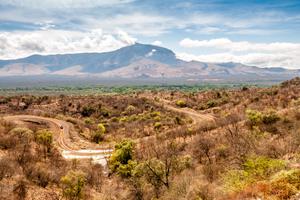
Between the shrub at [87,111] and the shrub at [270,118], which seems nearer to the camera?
the shrub at [270,118]

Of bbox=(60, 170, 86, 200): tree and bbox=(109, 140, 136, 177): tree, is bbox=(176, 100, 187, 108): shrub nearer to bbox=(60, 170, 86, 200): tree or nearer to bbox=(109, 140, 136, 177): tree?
bbox=(109, 140, 136, 177): tree

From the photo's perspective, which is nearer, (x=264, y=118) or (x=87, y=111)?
(x=264, y=118)

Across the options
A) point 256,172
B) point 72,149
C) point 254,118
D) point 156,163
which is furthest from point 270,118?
point 72,149

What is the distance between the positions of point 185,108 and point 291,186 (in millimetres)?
74115

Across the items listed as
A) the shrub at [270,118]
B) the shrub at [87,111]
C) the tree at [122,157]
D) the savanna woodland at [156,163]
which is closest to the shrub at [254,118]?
the savanna woodland at [156,163]

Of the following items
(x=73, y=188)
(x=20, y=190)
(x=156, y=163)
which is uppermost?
(x=156, y=163)

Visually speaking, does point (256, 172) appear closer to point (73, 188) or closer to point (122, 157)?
point (73, 188)

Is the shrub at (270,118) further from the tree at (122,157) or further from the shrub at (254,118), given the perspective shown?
the tree at (122,157)

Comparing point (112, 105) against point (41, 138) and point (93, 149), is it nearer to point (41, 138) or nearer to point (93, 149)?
point (93, 149)

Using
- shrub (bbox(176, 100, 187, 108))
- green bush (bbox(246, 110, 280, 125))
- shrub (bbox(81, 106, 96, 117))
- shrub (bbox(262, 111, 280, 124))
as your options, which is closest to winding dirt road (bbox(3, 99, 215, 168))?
green bush (bbox(246, 110, 280, 125))

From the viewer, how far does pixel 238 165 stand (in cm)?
1955

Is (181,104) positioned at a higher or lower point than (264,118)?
lower

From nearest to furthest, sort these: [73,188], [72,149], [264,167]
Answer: [264,167] → [73,188] → [72,149]

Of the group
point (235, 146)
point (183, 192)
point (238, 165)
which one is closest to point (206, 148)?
point (235, 146)
